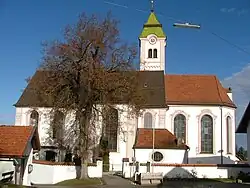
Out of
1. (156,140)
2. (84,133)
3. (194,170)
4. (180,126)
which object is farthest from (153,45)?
(84,133)

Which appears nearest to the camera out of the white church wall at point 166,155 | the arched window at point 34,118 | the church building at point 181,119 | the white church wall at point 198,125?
Answer: the white church wall at point 166,155

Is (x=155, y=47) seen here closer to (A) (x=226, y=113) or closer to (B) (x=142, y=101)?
(A) (x=226, y=113)

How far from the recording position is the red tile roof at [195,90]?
54.4 m

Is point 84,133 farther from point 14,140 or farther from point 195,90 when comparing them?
point 195,90

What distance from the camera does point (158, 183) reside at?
32.1 m

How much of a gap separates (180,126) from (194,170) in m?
16.8

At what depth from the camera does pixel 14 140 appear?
2359cm

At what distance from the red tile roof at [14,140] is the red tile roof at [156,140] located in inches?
825

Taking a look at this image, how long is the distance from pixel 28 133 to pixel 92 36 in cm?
1243

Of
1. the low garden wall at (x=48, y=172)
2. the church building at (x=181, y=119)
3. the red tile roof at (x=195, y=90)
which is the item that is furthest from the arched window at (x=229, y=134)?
→ the low garden wall at (x=48, y=172)

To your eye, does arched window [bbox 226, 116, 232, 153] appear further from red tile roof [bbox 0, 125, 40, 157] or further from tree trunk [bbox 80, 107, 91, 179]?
red tile roof [bbox 0, 125, 40, 157]

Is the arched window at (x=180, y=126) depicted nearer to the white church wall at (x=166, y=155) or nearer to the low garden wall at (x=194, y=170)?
the white church wall at (x=166, y=155)

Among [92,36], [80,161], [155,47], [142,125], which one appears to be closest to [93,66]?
[92,36]

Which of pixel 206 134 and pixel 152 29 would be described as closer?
pixel 206 134
